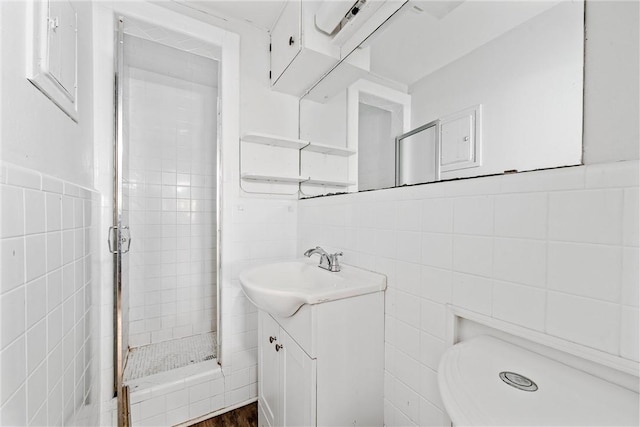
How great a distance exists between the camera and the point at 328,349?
97 centimetres

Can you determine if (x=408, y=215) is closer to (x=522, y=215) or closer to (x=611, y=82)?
(x=522, y=215)

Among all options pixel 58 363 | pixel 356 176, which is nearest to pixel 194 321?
pixel 58 363

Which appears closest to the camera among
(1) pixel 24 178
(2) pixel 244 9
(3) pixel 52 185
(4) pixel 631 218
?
(4) pixel 631 218

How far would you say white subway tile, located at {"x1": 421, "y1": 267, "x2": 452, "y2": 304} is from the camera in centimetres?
87

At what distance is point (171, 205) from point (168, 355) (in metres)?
1.09

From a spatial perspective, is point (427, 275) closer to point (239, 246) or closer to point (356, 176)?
point (356, 176)

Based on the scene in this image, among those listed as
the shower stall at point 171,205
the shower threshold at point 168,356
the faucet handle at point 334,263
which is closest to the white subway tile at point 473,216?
the faucet handle at point 334,263

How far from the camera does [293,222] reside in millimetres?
1861

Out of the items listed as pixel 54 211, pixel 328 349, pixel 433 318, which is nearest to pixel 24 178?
pixel 54 211

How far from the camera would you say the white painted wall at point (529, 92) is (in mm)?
660

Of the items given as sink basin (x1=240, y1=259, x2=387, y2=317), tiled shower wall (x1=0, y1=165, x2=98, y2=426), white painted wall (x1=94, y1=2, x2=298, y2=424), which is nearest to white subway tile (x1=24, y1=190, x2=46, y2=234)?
tiled shower wall (x1=0, y1=165, x2=98, y2=426)

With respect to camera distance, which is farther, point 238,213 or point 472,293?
point 238,213

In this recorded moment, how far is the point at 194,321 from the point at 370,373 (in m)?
1.61

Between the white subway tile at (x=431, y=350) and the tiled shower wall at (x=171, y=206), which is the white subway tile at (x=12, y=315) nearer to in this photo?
the white subway tile at (x=431, y=350)
